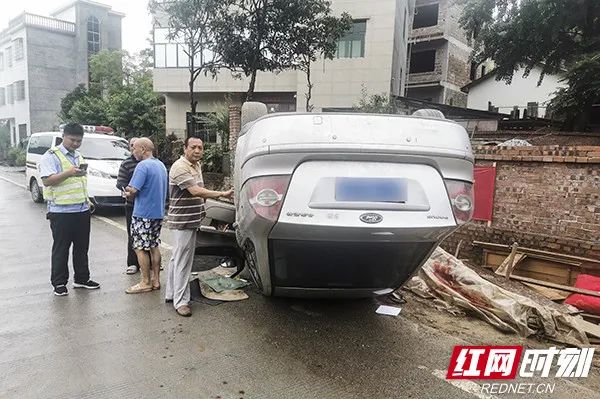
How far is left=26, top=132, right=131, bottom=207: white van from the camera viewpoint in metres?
8.85

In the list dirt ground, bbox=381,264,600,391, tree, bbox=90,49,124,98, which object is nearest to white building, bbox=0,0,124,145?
tree, bbox=90,49,124,98

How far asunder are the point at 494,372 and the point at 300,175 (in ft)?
6.77

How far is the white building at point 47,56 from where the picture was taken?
28.4 m

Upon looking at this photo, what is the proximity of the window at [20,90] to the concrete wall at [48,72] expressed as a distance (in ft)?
3.61

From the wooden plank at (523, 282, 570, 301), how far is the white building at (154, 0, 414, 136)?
12.7 meters

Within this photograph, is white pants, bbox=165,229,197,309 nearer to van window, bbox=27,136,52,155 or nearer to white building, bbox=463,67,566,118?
van window, bbox=27,136,52,155

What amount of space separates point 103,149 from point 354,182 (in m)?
8.71

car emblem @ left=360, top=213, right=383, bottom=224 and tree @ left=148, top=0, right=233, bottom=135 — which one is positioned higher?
tree @ left=148, top=0, right=233, bottom=135

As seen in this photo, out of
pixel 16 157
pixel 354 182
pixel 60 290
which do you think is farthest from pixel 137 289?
pixel 16 157

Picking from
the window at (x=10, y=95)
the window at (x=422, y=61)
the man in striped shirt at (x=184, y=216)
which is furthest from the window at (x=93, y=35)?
the man in striped shirt at (x=184, y=216)

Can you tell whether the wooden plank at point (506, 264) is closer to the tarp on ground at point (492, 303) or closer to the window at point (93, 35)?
the tarp on ground at point (492, 303)

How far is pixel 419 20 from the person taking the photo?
2564cm

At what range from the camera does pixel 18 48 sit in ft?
95.4

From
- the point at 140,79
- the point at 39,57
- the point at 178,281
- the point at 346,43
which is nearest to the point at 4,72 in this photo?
the point at 39,57
